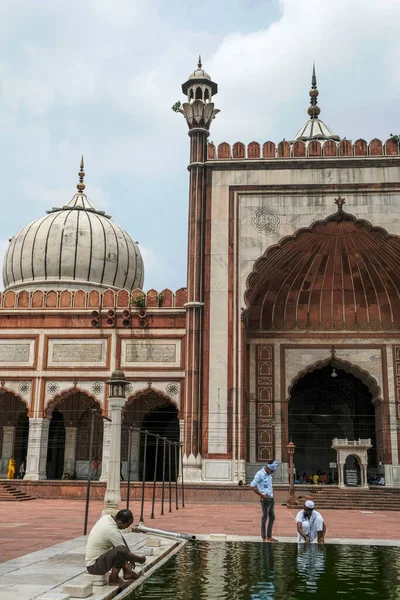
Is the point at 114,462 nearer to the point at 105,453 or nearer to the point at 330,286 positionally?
the point at 105,453

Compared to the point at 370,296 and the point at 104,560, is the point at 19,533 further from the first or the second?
the point at 370,296

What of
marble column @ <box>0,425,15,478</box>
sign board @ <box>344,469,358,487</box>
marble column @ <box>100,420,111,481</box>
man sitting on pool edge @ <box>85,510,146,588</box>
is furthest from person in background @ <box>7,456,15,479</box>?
man sitting on pool edge @ <box>85,510,146,588</box>

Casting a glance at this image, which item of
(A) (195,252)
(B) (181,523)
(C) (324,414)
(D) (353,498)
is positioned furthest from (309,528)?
(C) (324,414)

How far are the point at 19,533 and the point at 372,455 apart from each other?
44.4ft

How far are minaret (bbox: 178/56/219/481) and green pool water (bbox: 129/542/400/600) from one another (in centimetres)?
918

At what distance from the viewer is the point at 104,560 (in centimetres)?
485

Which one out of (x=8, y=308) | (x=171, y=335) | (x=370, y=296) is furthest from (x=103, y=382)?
(x=370, y=296)

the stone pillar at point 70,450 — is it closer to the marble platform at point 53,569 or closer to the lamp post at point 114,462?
the lamp post at point 114,462

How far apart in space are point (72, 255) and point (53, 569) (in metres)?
17.2

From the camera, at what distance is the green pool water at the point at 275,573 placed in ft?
15.5

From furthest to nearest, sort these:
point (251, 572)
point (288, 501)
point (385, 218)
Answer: point (385, 218) → point (288, 501) → point (251, 572)

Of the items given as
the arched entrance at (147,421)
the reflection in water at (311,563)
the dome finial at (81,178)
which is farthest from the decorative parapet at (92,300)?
the reflection in water at (311,563)

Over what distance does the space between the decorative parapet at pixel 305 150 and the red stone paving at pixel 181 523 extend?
371 inches

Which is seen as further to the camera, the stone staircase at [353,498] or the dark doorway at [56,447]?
the dark doorway at [56,447]
